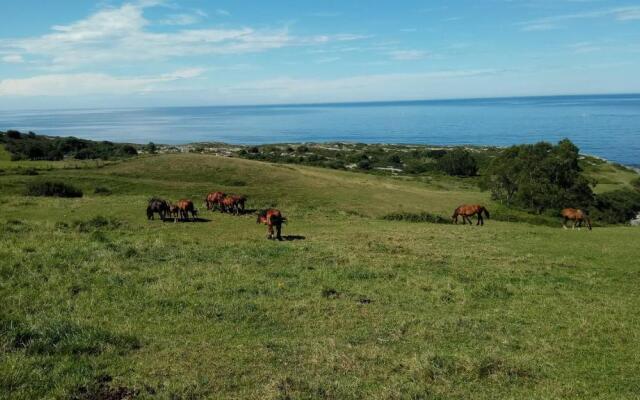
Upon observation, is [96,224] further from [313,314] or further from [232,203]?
[313,314]

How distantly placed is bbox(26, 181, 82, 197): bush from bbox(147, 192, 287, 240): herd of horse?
13377mm

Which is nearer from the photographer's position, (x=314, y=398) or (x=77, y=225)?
(x=314, y=398)

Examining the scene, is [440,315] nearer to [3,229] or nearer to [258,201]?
[3,229]

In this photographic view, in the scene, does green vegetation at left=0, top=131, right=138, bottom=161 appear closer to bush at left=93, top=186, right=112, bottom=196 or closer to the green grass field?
bush at left=93, top=186, right=112, bottom=196

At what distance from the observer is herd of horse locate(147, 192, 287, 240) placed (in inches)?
1016

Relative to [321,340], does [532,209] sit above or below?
below

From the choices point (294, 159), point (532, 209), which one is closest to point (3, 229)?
point (532, 209)

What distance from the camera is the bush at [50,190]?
42028mm

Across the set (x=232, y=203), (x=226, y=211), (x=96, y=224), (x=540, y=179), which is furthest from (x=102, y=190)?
(x=540, y=179)

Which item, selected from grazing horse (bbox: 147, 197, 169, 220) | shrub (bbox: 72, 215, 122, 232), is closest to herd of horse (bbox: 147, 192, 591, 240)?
grazing horse (bbox: 147, 197, 169, 220)

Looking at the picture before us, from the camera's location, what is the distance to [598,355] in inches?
423

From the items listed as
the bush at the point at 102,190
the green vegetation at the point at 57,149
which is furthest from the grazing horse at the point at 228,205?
the green vegetation at the point at 57,149

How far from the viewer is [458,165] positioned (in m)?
104

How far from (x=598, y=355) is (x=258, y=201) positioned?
35.4 m
